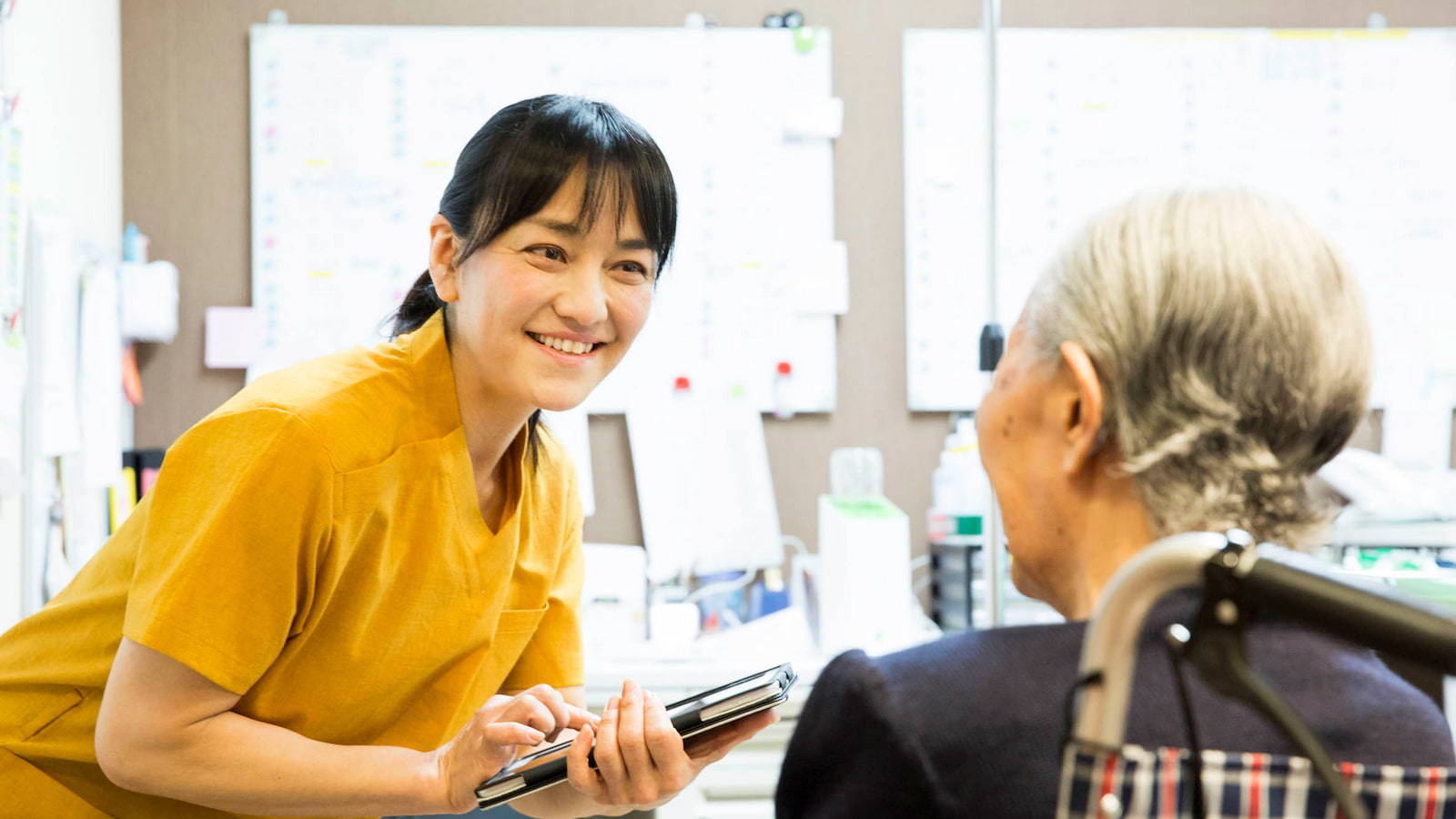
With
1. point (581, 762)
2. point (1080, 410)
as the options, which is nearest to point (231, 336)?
point (581, 762)

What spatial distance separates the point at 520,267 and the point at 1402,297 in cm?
251

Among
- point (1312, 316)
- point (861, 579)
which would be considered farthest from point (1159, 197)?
point (861, 579)

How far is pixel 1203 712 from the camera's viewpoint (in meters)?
0.60

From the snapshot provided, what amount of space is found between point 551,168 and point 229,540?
1.44ft

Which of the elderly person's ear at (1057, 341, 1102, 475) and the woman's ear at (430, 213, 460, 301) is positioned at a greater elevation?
the woman's ear at (430, 213, 460, 301)

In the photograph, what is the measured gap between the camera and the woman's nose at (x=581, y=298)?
1.13 meters

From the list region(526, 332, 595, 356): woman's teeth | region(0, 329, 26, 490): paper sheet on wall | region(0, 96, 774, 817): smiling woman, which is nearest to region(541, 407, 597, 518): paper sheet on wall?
region(0, 329, 26, 490): paper sheet on wall

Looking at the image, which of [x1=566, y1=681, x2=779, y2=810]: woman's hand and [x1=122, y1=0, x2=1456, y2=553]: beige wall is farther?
[x1=122, y1=0, x2=1456, y2=553]: beige wall

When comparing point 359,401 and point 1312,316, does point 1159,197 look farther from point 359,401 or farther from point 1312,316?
point 359,401

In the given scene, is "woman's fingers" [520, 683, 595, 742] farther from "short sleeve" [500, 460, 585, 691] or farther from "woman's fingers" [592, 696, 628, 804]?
"short sleeve" [500, 460, 585, 691]

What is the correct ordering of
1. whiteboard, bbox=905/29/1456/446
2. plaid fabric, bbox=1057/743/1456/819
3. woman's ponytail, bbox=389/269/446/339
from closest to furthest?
plaid fabric, bbox=1057/743/1456/819, woman's ponytail, bbox=389/269/446/339, whiteboard, bbox=905/29/1456/446

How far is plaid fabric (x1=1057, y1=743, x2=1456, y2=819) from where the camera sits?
0.54 meters

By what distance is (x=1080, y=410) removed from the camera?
0.69 m

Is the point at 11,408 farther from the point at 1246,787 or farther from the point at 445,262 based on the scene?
the point at 1246,787
